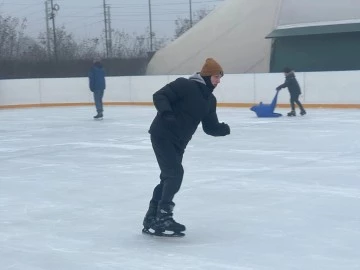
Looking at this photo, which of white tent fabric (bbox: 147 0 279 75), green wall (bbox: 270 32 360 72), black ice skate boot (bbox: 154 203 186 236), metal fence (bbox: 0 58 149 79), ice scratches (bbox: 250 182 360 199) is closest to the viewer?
black ice skate boot (bbox: 154 203 186 236)

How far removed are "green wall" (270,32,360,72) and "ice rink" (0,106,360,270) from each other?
14.1 meters

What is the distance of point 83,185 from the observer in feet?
24.8

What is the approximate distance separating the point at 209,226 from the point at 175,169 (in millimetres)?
643

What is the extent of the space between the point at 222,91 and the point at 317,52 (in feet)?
22.8

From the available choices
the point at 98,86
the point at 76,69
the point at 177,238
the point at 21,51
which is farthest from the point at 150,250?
the point at 21,51

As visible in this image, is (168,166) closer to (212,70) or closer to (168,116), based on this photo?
(168,116)

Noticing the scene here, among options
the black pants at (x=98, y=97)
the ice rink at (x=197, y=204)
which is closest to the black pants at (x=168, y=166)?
the ice rink at (x=197, y=204)

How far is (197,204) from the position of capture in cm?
637

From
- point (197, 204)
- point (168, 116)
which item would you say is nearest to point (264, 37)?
point (197, 204)

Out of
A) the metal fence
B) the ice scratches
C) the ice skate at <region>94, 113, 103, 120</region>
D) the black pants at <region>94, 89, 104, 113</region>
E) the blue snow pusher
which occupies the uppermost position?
the ice scratches

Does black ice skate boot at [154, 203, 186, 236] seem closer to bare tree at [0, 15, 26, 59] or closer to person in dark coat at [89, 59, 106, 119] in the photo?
person in dark coat at [89, 59, 106, 119]

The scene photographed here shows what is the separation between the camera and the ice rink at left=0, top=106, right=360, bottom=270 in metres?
4.68

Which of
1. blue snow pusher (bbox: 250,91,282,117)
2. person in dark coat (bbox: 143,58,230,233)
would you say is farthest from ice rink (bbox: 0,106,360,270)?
blue snow pusher (bbox: 250,91,282,117)

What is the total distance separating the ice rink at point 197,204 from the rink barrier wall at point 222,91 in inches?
255
